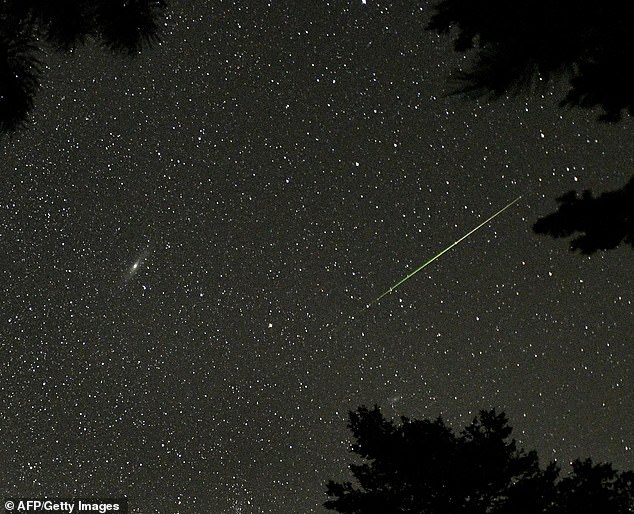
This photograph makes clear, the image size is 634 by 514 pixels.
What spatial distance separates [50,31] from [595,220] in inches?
67.8

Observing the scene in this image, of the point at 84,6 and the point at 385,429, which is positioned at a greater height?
the point at 385,429

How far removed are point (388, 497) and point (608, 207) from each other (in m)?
9.04

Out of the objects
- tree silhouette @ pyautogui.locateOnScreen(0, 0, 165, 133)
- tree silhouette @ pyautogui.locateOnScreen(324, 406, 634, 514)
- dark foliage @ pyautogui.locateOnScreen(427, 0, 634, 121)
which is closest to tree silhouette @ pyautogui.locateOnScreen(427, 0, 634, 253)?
dark foliage @ pyautogui.locateOnScreen(427, 0, 634, 121)

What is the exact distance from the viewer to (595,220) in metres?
1.60

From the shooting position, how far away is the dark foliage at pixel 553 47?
151 cm

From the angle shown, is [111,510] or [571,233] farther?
[111,510]

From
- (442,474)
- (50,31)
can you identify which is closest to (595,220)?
(50,31)

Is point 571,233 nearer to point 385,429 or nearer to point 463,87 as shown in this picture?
point 463,87

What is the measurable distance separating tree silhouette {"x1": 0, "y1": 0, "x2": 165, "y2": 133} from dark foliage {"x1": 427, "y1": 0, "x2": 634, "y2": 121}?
0.97m

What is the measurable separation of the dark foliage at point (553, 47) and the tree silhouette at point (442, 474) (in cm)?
880

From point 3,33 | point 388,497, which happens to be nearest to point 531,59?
point 3,33

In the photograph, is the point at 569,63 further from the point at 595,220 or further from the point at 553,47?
the point at 595,220

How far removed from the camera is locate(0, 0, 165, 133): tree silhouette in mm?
1656

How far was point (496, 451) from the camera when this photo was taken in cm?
983
